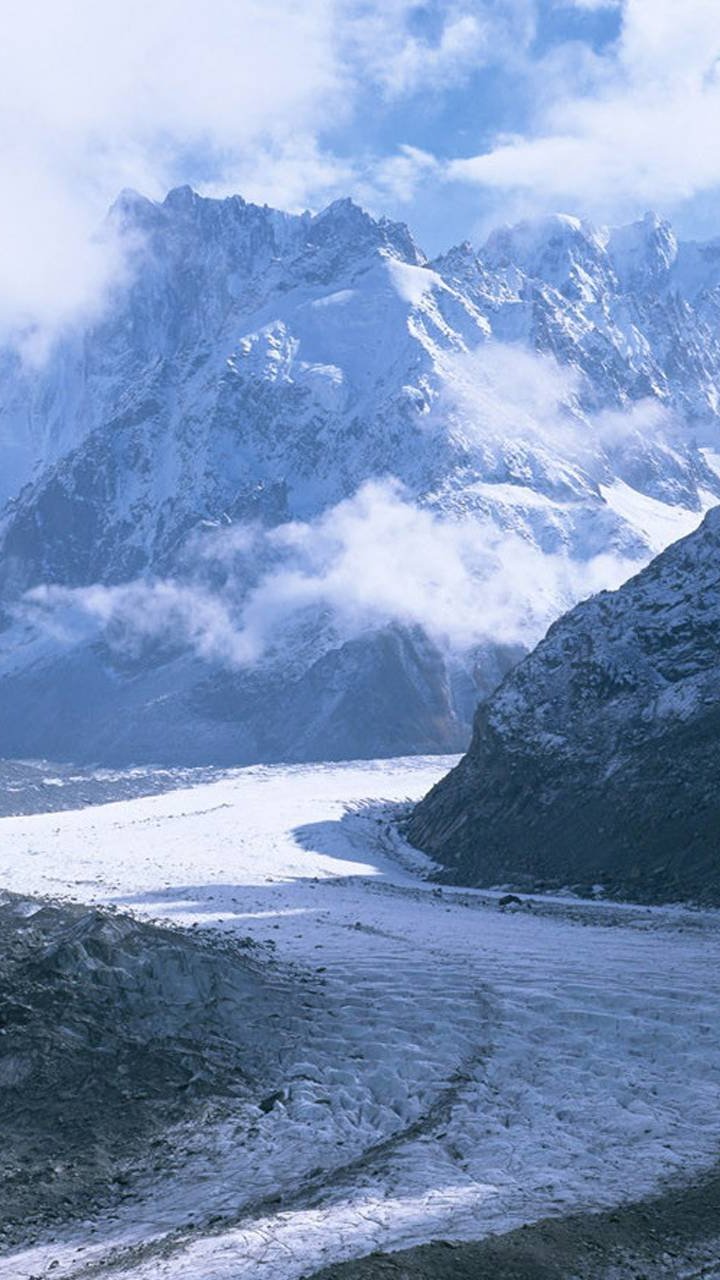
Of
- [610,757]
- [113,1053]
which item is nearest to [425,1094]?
[113,1053]

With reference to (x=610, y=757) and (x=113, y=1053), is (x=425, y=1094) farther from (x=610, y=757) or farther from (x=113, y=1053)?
(x=610, y=757)

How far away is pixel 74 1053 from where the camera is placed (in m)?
31.3

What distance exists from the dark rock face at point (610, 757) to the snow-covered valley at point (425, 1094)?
34.3ft

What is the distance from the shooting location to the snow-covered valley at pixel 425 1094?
2386cm

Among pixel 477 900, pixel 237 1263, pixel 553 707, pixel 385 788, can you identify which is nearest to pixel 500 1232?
pixel 237 1263

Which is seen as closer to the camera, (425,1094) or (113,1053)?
(425,1094)

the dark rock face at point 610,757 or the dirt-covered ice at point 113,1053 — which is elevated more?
the dark rock face at point 610,757

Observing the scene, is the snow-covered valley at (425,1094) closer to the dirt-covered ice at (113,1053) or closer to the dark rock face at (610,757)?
the dirt-covered ice at (113,1053)

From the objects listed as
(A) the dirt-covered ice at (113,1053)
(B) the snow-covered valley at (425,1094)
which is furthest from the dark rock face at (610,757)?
(A) the dirt-covered ice at (113,1053)

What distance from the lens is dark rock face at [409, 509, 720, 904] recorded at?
70875mm

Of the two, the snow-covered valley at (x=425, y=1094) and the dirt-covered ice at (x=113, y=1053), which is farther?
the dirt-covered ice at (x=113, y=1053)

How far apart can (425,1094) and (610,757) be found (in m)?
51.2

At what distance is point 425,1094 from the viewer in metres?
31.1

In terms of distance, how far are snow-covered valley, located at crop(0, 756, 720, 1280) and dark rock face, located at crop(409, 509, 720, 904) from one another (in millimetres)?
10461
